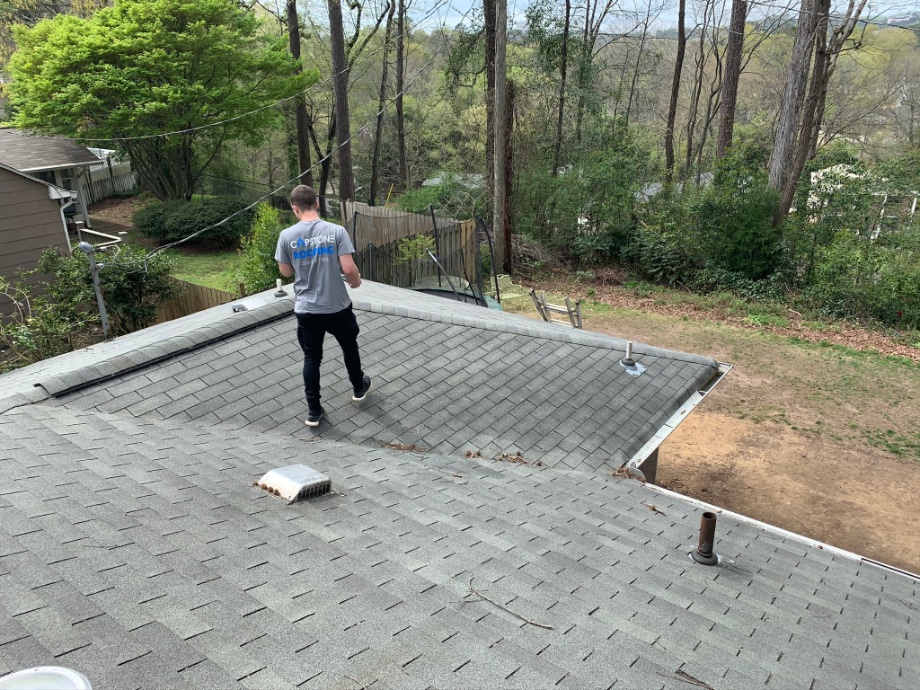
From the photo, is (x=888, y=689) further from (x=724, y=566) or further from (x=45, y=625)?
(x=45, y=625)

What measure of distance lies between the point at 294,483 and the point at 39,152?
1899 cm

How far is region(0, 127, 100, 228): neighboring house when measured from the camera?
17.0 metres

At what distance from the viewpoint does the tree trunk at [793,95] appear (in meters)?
15.9

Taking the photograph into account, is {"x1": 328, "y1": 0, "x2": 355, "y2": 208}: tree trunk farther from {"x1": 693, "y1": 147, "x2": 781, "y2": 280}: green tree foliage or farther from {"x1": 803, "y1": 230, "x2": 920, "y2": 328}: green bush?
{"x1": 803, "y1": 230, "x2": 920, "y2": 328}: green bush

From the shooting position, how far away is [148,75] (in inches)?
746

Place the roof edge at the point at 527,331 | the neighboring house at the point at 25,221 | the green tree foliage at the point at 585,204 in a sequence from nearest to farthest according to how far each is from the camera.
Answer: the roof edge at the point at 527,331, the neighboring house at the point at 25,221, the green tree foliage at the point at 585,204

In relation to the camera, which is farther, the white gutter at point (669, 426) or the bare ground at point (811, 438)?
the bare ground at point (811, 438)

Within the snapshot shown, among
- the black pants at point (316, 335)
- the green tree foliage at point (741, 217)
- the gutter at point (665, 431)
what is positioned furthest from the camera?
the green tree foliage at point (741, 217)

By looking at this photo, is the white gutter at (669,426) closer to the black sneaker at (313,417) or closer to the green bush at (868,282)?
the black sneaker at (313,417)

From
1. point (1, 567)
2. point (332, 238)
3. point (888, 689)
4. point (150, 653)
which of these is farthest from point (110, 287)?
point (888, 689)

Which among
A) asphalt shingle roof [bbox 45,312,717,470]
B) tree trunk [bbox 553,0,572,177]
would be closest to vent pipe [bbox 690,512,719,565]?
asphalt shingle roof [bbox 45,312,717,470]

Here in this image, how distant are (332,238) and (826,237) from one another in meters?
15.2

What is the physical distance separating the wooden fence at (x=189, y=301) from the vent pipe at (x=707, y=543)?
10.2 meters

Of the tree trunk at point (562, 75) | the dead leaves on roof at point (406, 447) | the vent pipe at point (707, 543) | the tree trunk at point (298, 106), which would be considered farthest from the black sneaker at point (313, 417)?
the tree trunk at point (298, 106)
